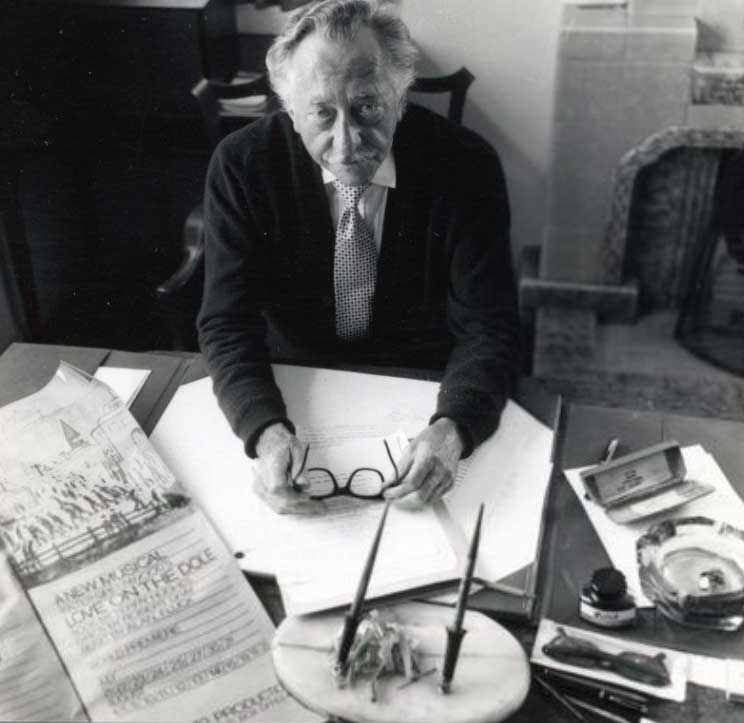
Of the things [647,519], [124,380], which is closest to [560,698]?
[647,519]

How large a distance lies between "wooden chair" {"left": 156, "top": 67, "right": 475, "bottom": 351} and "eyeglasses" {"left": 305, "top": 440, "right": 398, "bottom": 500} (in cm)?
73

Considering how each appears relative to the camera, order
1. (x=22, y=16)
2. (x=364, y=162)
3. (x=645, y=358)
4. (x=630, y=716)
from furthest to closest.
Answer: (x=645, y=358) → (x=22, y=16) → (x=364, y=162) → (x=630, y=716)

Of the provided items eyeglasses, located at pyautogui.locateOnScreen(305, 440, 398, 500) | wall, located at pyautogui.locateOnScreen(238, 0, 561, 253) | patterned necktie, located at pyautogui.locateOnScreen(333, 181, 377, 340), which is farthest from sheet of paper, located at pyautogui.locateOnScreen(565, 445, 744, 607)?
wall, located at pyautogui.locateOnScreen(238, 0, 561, 253)

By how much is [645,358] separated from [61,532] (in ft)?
7.04

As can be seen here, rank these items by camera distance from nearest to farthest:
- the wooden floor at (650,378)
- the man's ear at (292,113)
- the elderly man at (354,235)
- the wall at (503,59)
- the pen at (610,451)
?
the pen at (610,451) < the elderly man at (354,235) < the man's ear at (292,113) < the wall at (503,59) < the wooden floor at (650,378)

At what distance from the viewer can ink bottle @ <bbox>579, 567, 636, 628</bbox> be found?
3.24 ft

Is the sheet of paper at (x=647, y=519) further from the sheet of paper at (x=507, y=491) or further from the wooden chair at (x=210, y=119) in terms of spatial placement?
the wooden chair at (x=210, y=119)

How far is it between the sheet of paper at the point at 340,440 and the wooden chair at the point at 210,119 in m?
0.48

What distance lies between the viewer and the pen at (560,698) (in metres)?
0.90

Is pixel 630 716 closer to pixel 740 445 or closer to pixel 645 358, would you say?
pixel 740 445

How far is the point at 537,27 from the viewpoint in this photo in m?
2.54

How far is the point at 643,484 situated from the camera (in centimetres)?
116

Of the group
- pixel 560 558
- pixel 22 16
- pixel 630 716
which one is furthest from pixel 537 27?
pixel 630 716

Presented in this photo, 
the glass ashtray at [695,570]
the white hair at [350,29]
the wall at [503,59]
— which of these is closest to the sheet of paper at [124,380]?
the white hair at [350,29]
